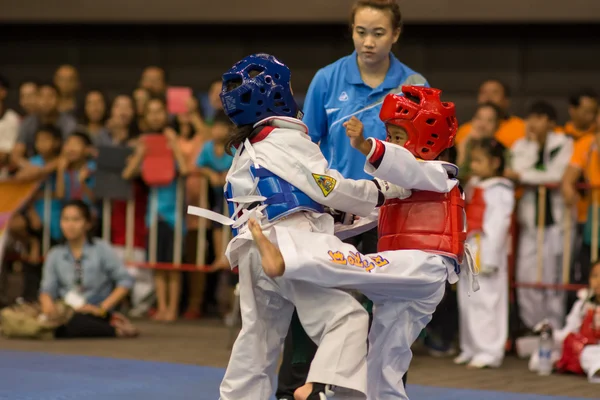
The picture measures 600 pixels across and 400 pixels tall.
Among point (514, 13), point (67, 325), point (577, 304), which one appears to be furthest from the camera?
point (514, 13)

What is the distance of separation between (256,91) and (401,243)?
80 cm

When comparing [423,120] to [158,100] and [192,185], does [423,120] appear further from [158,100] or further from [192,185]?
[158,100]

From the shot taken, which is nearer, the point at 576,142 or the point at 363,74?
the point at 363,74

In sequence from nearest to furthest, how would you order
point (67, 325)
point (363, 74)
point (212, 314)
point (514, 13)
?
point (363, 74), point (67, 325), point (212, 314), point (514, 13)

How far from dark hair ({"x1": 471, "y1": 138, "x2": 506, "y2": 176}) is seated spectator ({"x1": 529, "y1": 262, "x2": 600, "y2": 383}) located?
36.2 inches

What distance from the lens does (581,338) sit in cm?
577

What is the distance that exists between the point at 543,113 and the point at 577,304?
1558 mm

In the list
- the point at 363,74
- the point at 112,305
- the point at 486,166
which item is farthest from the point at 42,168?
the point at 363,74

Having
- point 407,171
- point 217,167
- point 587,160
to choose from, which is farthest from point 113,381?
point 587,160

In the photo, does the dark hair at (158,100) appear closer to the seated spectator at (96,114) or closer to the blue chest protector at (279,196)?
the seated spectator at (96,114)

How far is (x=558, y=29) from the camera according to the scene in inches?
394

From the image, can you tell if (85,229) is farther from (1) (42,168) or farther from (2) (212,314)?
(2) (212,314)

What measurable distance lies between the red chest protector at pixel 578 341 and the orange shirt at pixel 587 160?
112 centimetres

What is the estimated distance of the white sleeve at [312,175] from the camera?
339 cm
